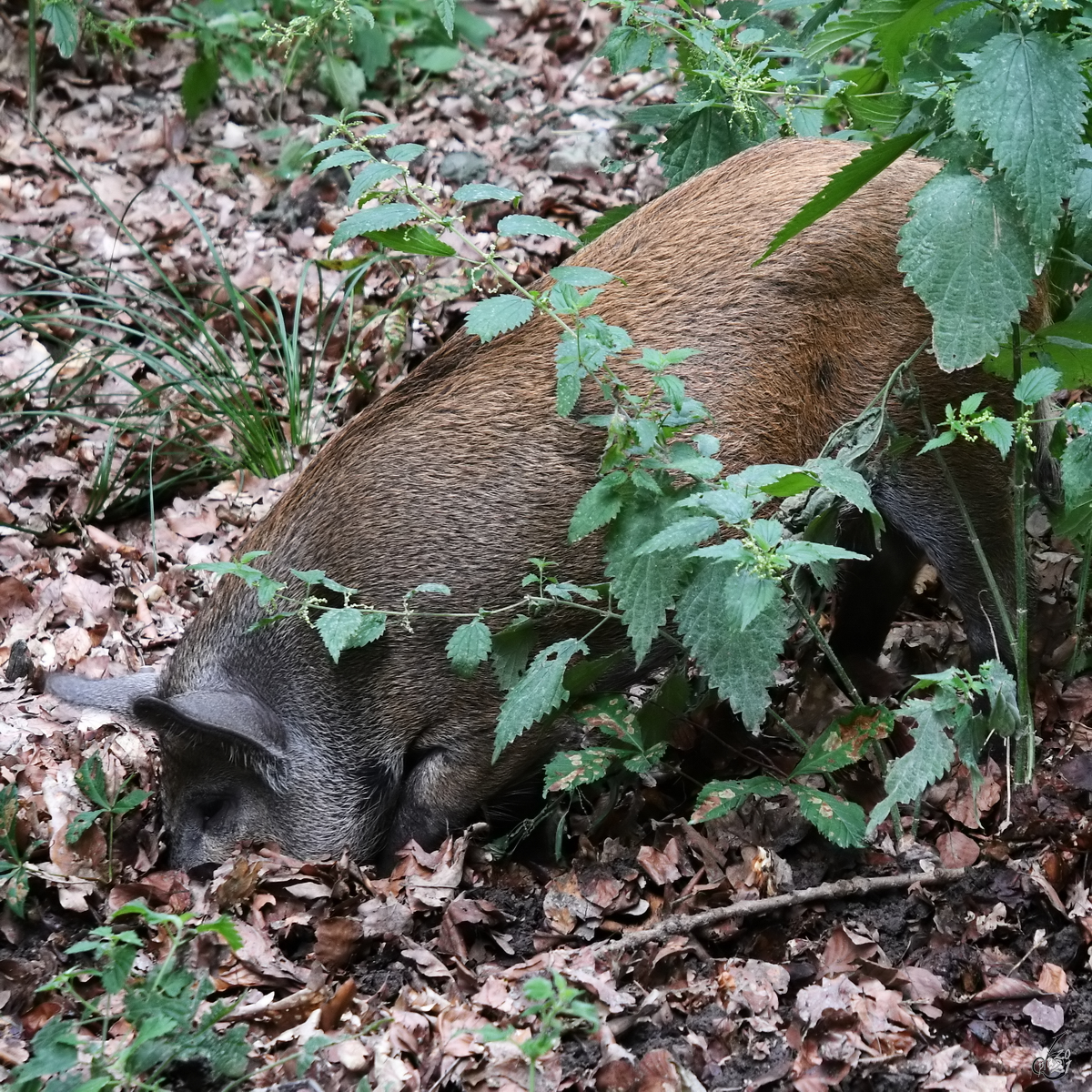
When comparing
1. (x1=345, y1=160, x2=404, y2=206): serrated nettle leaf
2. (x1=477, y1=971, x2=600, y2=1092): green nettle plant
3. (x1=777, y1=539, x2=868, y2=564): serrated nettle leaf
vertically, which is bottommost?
(x1=477, y1=971, x2=600, y2=1092): green nettle plant

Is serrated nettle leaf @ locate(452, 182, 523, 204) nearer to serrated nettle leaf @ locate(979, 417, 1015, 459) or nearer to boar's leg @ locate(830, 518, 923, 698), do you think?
serrated nettle leaf @ locate(979, 417, 1015, 459)

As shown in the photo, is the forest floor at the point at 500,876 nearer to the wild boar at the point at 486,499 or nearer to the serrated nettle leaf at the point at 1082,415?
the wild boar at the point at 486,499

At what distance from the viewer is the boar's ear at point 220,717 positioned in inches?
169

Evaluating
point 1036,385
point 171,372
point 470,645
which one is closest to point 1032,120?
point 1036,385

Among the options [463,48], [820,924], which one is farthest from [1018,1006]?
[463,48]

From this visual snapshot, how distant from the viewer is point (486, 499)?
433 centimetres

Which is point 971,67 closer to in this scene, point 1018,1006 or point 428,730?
point 1018,1006

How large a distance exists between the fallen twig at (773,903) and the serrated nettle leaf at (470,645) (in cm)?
89

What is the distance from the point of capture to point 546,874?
4.35 m

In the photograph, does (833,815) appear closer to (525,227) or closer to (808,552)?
(808,552)

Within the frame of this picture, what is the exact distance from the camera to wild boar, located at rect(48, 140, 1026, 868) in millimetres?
4219

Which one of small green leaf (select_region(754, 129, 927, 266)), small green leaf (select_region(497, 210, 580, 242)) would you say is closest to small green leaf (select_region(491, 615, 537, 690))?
small green leaf (select_region(497, 210, 580, 242))

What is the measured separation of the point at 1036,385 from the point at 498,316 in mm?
1392

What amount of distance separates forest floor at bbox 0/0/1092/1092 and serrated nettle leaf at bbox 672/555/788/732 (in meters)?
0.80
